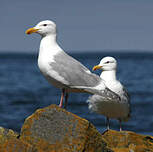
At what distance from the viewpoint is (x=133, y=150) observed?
25.5 feet

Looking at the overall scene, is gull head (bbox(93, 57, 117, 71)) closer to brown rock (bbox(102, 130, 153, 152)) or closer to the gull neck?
the gull neck

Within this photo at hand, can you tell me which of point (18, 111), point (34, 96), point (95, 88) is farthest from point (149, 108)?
point (95, 88)

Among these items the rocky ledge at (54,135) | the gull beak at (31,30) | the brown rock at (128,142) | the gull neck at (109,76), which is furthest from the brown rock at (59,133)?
the gull neck at (109,76)

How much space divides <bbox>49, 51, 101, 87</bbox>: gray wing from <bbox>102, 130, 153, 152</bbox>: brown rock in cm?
109

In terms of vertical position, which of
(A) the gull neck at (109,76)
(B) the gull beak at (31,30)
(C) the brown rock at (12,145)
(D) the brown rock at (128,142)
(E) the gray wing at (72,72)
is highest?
(B) the gull beak at (31,30)

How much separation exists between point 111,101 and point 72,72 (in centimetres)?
178

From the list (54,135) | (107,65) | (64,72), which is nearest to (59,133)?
(54,135)

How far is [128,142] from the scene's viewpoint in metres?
7.93

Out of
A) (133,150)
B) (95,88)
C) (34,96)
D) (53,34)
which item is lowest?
(34,96)

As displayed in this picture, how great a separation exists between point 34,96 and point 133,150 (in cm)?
4012

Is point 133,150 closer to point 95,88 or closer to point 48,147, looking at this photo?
point 95,88

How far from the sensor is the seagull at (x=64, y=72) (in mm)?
8055

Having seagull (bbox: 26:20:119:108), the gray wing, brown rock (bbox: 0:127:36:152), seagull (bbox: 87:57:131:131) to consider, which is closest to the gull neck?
seagull (bbox: 87:57:131:131)

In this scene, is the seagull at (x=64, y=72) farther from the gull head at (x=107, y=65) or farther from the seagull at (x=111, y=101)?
the gull head at (x=107, y=65)
